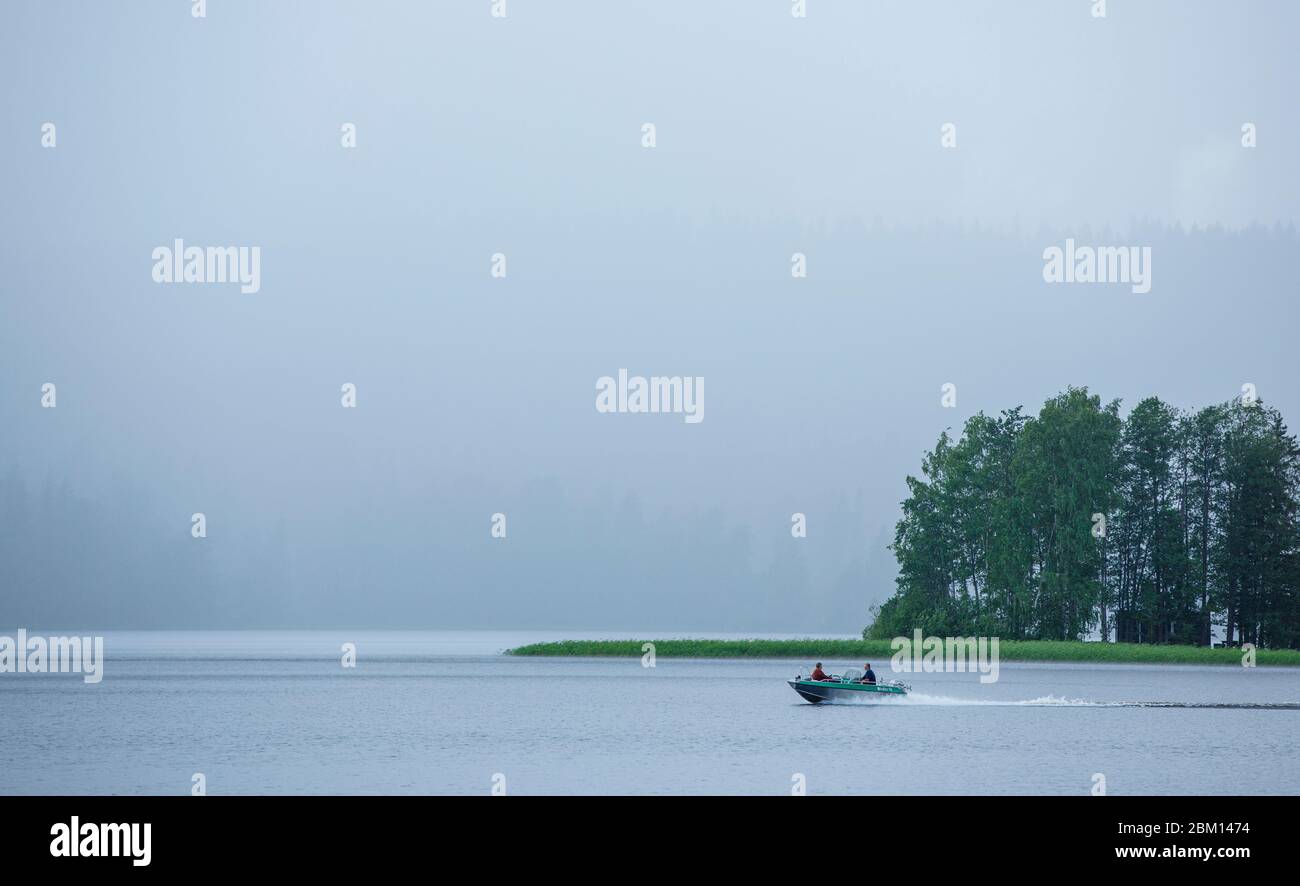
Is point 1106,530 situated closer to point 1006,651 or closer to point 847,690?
point 1006,651

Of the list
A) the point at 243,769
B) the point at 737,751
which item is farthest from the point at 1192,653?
the point at 243,769

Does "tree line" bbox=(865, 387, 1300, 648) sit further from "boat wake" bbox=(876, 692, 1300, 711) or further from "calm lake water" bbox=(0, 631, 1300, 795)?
"boat wake" bbox=(876, 692, 1300, 711)

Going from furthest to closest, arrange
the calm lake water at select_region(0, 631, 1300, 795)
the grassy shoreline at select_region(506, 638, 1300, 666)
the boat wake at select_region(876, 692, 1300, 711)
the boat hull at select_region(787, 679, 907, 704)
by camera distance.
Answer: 1. the grassy shoreline at select_region(506, 638, 1300, 666)
2. the boat wake at select_region(876, 692, 1300, 711)
3. the boat hull at select_region(787, 679, 907, 704)
4. the calm lake water at select_region(0, 631, 1300, 795)

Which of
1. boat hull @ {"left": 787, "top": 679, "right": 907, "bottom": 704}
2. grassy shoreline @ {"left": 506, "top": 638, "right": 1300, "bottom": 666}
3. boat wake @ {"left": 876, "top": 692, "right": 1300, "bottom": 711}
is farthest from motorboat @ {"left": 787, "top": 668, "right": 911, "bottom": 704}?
grassy shoreline @ {"left": 506, "top": 638, "right": 1300, "bottom": 666}

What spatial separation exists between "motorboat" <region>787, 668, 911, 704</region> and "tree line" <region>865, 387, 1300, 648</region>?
132 feet

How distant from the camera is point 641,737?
64000mm

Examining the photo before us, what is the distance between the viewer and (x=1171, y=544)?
122 metres

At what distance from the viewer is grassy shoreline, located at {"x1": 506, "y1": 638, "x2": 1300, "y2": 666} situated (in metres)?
113

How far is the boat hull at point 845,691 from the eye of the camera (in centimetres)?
7894

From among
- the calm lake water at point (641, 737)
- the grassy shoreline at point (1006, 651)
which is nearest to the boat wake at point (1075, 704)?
the calm lake water at point (641, 737)

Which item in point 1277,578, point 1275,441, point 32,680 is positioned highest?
point 1275,441
